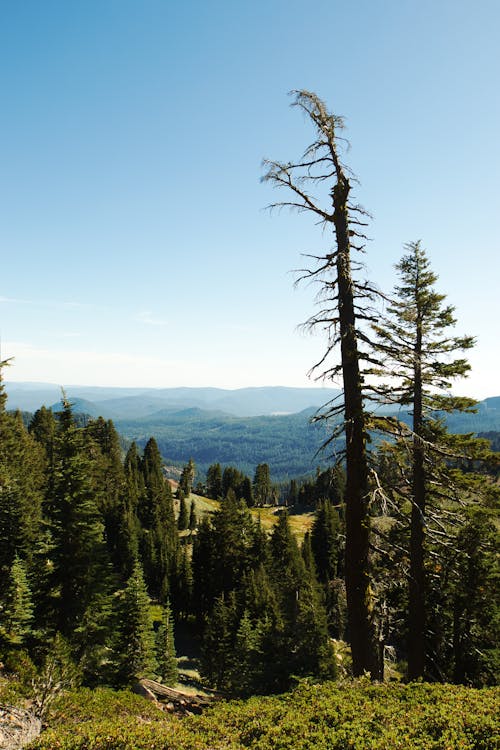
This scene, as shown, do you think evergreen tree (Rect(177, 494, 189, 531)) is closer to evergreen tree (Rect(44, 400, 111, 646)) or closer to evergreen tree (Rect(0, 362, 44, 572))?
evergreen tree (Rect(0, 362, 44, 572))

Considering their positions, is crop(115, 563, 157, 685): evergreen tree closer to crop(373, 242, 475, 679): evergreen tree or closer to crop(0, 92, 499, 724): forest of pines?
crop(0, 92, 499, 724): forest of pines

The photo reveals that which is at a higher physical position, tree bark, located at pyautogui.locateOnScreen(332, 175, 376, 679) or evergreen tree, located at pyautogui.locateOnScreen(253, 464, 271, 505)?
tree bark, located at pyautogui.locateOnScreen(332, 175, 376, 679)

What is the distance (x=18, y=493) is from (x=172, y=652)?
69.5 feet

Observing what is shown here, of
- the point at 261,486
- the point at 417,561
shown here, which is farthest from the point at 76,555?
the point at 261,486

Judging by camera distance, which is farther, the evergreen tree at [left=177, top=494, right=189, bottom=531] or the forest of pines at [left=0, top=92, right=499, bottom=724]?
the evergreen tree at [left=177, top=494, right=189, bottom=531]

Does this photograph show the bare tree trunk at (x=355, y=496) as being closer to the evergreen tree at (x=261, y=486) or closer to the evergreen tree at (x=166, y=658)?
the evergreen tree at (x=166, y=658)

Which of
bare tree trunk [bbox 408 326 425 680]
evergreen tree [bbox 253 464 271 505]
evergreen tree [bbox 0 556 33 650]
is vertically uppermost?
bare tree trunk [bbox 408 326 425 680]

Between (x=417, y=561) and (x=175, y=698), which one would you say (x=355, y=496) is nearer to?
(x=417, y=561)

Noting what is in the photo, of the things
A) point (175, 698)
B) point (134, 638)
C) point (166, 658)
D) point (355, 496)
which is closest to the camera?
point (355, 496)

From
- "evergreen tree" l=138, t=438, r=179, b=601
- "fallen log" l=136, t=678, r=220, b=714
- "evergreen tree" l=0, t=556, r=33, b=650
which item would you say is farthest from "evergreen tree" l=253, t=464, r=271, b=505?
"fallen log" l=136, t=678, r=220, b=714

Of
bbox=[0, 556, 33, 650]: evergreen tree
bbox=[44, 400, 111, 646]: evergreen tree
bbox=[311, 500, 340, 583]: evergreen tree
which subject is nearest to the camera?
bbox=[44, 400, 111, 646]: evergreen tree

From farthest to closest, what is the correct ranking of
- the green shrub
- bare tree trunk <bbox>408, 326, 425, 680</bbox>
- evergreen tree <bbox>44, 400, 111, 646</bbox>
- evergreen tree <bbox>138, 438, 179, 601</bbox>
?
evergreen tree <bbox>138, 438, 179, 601</bbox>
evergreen tree <bbox>44, 400, 111, 646</bbox>
bare tree trunk <bbox>408, 326, 425, 680</bbox>
the green shrub

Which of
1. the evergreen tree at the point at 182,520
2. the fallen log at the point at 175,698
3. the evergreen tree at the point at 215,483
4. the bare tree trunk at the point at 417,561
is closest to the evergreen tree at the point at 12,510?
the fallen log at the point at 175,698

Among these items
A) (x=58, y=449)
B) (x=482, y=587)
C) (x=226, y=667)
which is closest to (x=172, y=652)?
(x=226, y=667)
